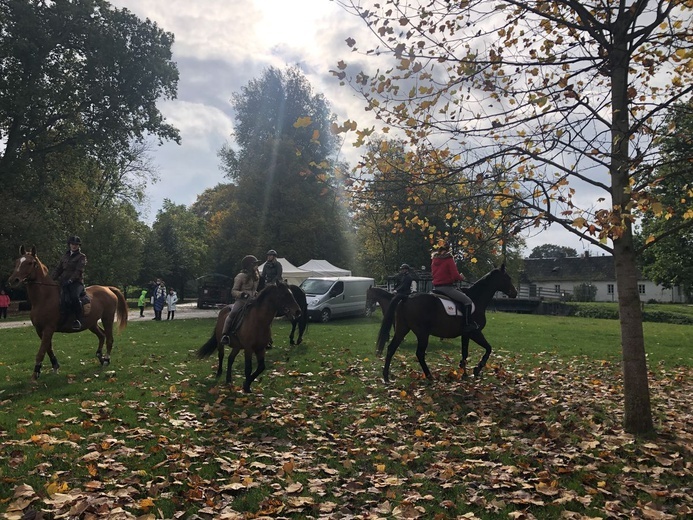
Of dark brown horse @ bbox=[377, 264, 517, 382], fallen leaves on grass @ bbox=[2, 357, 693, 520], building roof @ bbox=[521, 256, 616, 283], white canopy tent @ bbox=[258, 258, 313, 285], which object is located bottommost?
fallen leaves on grass @ bbox=[2, 357, 693, 520]

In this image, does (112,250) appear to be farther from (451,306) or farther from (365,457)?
(365,457)

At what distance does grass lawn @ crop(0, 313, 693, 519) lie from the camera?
14.8 ft

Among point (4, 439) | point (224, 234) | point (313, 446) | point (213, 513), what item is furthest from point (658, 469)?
point (224, 234)

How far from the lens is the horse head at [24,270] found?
9625 mm

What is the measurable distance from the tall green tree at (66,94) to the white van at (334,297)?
15.1 m

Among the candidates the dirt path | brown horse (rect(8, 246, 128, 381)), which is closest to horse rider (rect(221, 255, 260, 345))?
brown horse (rect(8, 246, 128, 381))

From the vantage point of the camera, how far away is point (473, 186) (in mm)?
7535

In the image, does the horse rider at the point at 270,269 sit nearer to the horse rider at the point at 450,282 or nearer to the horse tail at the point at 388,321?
the horse tail at the point at 388,321

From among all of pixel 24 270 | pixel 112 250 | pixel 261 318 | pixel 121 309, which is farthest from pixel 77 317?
pixel 112 250

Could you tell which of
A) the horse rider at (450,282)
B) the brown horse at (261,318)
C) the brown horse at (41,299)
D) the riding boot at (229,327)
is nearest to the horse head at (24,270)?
the brown horse at (41,299)

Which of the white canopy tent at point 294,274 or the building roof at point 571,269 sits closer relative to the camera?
the white canopy tent at point 294,274

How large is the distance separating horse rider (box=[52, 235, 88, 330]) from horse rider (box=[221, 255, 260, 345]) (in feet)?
11.4

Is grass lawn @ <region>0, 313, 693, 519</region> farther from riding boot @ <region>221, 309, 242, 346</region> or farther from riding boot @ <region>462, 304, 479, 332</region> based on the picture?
riding boot @ <region>462, 304, 479, 332</region>

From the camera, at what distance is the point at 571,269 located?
8494 centimetres
